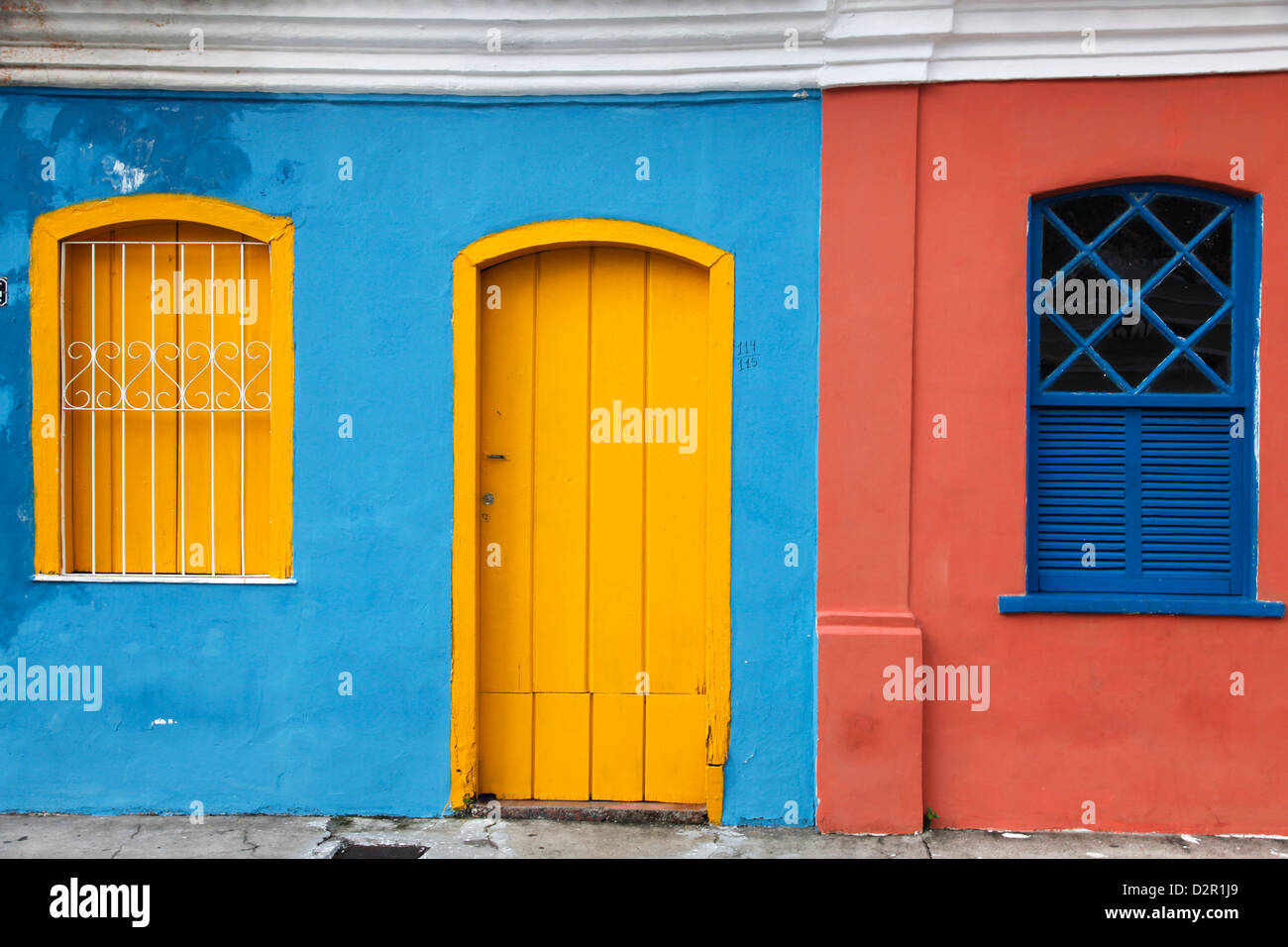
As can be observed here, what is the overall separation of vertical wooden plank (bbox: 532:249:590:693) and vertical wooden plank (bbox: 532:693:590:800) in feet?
0.26

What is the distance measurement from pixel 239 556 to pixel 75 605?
2.58 ft

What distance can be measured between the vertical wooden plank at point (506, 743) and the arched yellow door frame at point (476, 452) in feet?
0.31

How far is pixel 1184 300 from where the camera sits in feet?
15.4

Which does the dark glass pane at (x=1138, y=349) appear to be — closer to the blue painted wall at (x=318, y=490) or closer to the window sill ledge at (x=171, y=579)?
the blue painted wall at (x=318, y=490)

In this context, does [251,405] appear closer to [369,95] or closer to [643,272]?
[369,95]

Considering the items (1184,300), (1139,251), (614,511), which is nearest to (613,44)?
(614,511)

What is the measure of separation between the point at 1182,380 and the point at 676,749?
9.60ft

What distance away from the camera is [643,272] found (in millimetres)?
4859

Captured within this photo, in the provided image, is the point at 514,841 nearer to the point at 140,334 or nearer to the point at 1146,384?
the point at 140,334

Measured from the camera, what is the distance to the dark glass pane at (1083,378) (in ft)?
15.5

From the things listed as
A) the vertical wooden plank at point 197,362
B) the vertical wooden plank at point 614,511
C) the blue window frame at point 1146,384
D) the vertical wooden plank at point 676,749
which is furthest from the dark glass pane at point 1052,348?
the vertical wooden plank at point 197,362

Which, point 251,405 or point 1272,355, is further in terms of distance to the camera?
point 251,405

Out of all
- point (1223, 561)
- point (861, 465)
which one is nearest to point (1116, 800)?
point (1223, 561)

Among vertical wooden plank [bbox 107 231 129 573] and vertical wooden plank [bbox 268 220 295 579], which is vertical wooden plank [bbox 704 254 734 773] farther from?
vertical wooden plank [bbox 107 231 129 573]
